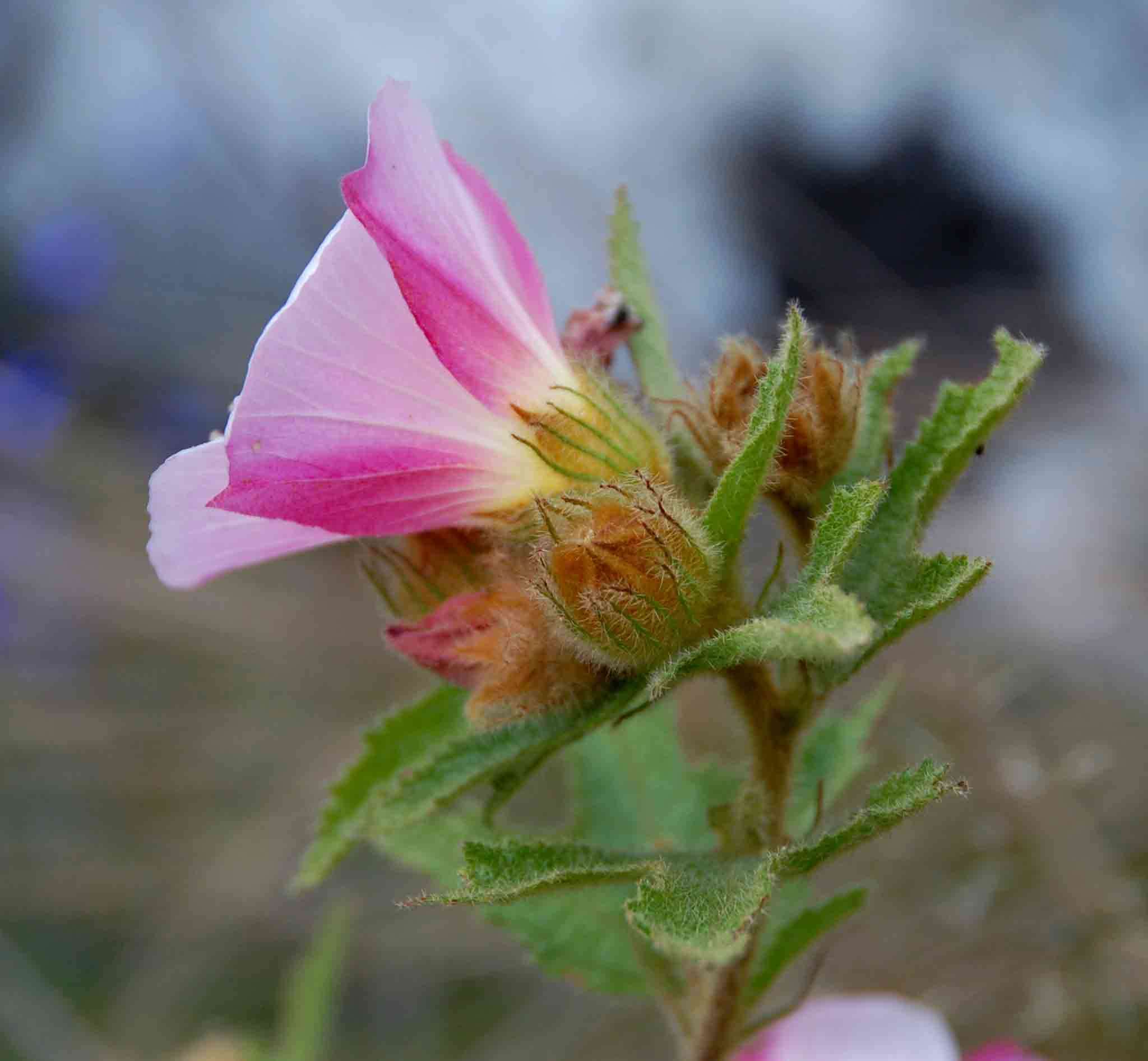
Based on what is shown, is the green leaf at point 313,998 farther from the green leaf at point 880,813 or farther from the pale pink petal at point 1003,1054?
the green leaf at point 880,813

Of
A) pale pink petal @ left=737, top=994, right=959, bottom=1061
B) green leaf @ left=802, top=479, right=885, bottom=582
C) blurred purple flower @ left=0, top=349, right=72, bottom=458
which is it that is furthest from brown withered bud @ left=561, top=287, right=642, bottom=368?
blurred purple flower @ left=0, top=349, right=72, bottom=458

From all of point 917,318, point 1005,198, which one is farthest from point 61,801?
point 1005,198

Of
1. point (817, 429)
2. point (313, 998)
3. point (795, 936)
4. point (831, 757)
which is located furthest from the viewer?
point (313, 998)

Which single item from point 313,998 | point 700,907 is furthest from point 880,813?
point 313,998

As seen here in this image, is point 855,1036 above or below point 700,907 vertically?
below

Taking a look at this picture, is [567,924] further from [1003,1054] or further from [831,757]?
[1003,1054]

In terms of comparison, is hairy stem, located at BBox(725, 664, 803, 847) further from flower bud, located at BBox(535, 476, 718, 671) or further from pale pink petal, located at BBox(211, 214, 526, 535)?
pale pink petal, located at BBox(211, 214, 526, 535)

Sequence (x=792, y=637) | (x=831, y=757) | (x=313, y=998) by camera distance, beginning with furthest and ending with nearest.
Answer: (x=313, y=998) < (x=831, y=757) < (x=792, y=637)

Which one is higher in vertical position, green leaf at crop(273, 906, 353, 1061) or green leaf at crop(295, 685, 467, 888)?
green leaf at crop(295, 685, 467, 888)
